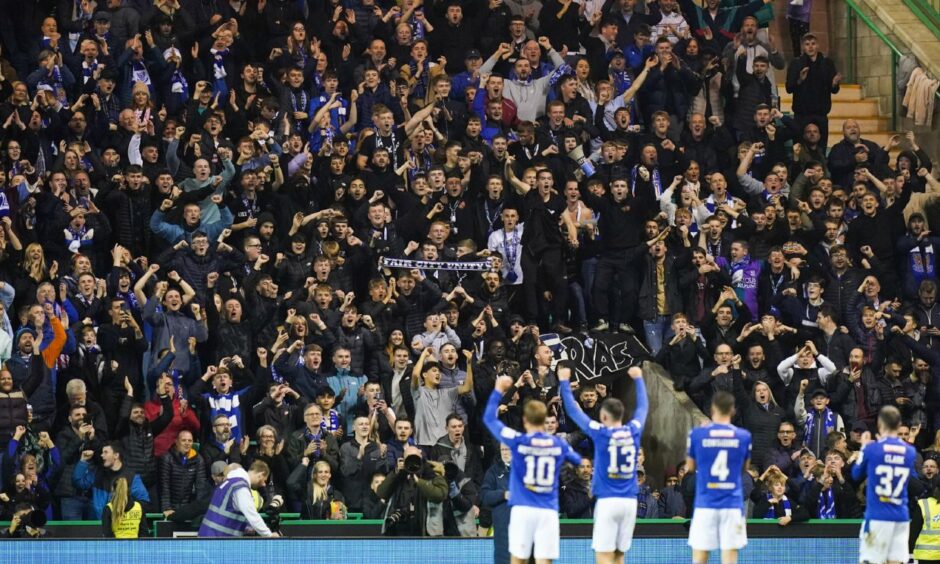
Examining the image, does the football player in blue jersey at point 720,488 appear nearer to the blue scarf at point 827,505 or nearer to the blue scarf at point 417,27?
the blue scarf at point 827,505

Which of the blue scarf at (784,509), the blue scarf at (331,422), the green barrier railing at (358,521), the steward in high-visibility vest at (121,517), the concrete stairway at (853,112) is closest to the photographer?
the green barrier railing at (358,521)

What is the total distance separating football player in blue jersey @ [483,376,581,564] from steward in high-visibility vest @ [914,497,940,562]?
5.65 metres

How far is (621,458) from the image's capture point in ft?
53.3

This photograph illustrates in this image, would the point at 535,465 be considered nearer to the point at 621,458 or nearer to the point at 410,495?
the point at 621,458

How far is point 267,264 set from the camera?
930 inches

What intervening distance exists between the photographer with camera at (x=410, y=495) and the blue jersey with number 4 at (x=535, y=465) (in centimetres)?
315

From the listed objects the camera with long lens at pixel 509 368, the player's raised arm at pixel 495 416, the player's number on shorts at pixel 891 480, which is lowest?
the player's number on shorts at pixel 891 480

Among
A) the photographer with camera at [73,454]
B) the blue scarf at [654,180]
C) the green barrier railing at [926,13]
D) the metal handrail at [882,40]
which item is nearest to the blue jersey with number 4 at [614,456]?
the photographer with camera at [73,454]

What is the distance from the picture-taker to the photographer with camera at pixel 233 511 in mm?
18141

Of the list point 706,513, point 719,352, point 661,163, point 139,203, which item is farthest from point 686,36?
point 706,513

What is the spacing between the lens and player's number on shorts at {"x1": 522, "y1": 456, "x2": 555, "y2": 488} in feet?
52.2

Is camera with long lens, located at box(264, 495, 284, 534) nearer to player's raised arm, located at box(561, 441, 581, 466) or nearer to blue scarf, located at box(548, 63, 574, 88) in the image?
player's raised arm, located at box(561, 441, 581, 466)

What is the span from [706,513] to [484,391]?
6.98m

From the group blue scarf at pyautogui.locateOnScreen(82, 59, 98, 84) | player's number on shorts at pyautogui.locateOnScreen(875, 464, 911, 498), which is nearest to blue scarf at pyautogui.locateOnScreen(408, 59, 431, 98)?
blue scarf at pyautogui.locateOnScreen(82, 59, 98, 84)
